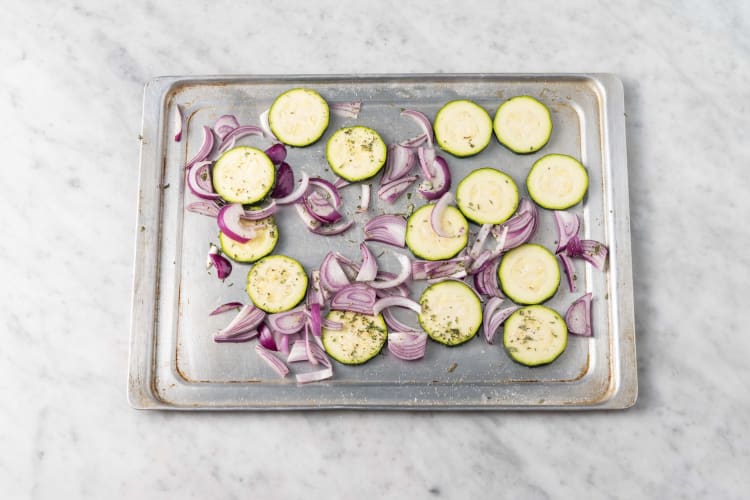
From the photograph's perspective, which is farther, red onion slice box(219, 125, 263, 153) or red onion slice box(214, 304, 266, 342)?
red onion slice box(219, 125, 263, 153)

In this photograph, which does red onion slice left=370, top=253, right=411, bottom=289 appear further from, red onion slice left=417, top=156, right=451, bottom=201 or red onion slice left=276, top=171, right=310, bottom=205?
red onion slice left=276, top=171, right=310, bottom=205

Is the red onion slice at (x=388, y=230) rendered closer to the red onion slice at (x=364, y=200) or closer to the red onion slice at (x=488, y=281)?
the red onion slice at (x=364, y=200)

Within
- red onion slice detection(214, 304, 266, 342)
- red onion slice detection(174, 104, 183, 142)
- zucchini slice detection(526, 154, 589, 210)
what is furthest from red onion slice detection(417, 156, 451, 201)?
red onion slice detection(174, 104, 183, 142)

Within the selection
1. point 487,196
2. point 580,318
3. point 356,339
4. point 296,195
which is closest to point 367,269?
point 356,339

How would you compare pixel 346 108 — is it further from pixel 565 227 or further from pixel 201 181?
pixel 565 227

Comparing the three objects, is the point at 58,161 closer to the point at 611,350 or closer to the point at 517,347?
the point at 517,347

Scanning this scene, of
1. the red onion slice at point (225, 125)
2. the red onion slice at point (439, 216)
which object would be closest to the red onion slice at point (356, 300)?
the red onion slice at point (439, 216)

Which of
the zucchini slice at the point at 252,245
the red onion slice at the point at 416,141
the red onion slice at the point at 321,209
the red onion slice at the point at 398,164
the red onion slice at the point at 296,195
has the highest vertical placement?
the red onion slice at the point at 416,141
